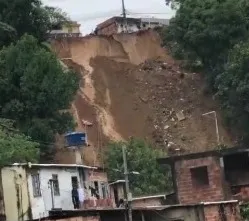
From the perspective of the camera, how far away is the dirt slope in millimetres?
55062

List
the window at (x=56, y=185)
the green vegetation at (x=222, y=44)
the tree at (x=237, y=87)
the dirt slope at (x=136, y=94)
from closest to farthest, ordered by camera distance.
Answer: the window at (x=56, y=185)
the tree at (x=237, y=87)
the green vegetation at (x=222, y=44)
the dirt slope at (x=136, y=94)

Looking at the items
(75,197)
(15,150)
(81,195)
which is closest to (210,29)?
(15,150)

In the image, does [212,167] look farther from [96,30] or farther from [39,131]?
[96,30]

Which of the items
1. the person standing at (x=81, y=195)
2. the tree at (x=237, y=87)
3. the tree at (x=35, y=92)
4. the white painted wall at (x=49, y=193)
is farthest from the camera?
the tree at (x=237, y=87)

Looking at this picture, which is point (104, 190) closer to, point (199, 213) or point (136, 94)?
point (199, 213)

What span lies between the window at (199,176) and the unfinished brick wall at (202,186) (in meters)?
0.10

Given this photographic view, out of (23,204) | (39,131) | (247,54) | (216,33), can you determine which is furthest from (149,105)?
(23,204)

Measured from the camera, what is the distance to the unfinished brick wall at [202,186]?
80.7ft

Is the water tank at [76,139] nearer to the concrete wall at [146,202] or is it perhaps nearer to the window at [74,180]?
the window at [74,180]

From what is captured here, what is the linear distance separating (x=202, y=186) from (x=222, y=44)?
26.7 meters

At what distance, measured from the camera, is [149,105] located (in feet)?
192

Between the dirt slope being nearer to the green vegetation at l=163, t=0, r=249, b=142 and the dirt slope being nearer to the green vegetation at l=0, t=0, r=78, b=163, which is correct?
the green vegetation at l=163, t=0, r=249, b=142

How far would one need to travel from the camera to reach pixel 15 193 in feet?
86.9

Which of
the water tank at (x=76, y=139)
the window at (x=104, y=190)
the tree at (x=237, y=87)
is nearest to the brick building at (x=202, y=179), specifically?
the window at (x=104, y=190)
